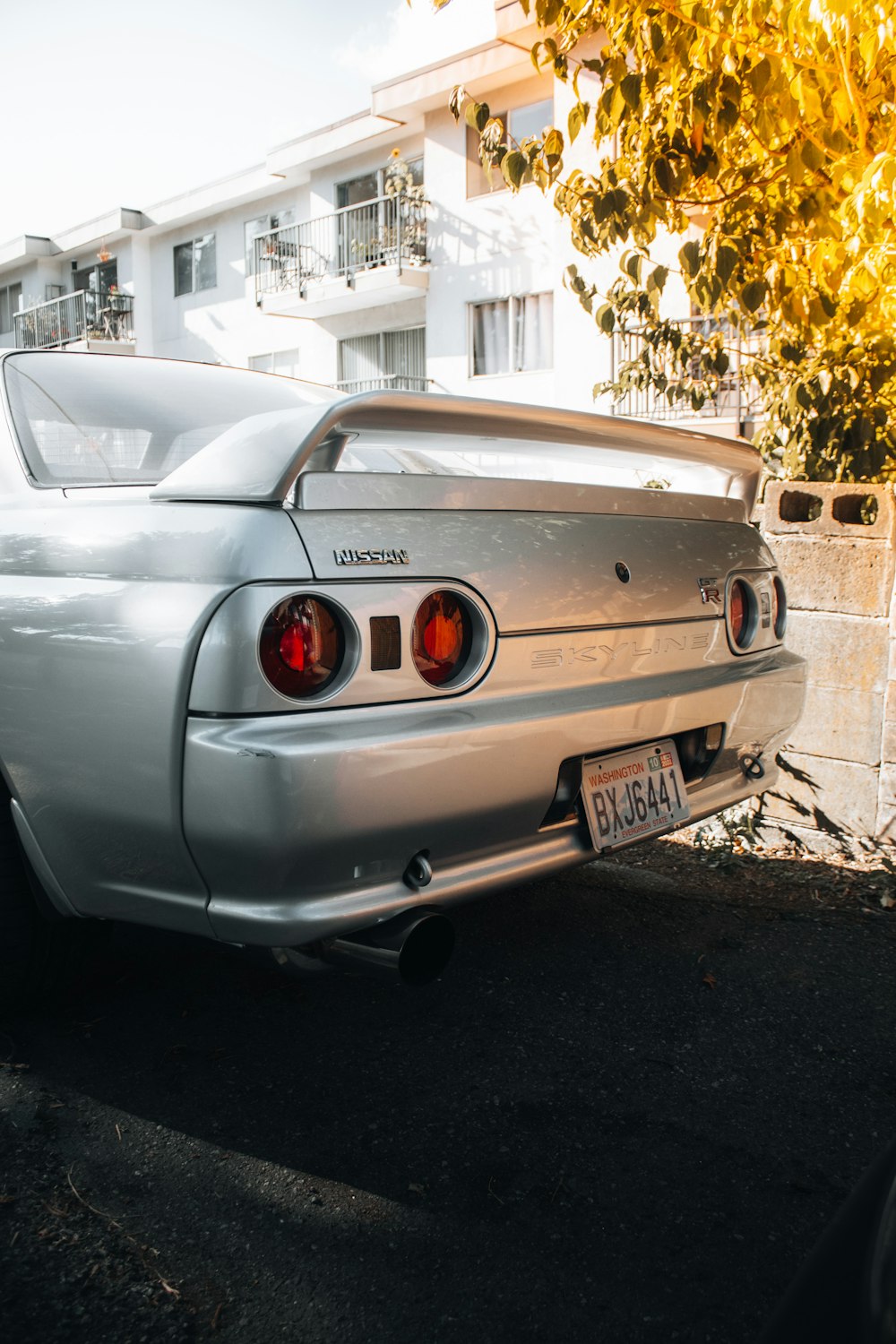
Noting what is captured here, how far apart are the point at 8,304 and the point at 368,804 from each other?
115 ft

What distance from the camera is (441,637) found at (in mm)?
2049

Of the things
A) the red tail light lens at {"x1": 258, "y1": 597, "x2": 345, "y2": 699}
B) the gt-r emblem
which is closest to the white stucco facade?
the gt-r emblem

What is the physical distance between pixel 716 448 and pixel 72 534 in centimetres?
163

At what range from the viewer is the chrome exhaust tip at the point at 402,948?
193 centimetres

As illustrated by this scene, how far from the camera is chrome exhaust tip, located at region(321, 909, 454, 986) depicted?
1.93 m

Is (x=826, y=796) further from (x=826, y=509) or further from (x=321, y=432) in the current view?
(x=321, y=432)

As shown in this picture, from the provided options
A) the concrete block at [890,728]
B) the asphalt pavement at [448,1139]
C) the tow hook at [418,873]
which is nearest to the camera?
the asphalt pavement at [448,1139]

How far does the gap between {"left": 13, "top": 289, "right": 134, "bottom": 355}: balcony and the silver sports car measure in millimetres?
25143

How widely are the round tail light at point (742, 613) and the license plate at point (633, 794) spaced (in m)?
0.42

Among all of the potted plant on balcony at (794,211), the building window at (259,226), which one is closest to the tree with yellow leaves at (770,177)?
the potted plant on balcony at (794,211)

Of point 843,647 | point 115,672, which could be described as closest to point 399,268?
point 843,647

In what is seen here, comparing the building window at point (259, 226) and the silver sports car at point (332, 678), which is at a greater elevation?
the building window at point (259, 226)

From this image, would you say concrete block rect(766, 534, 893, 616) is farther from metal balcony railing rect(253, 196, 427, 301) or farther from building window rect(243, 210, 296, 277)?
building window rect(243, 210, 296, 277)

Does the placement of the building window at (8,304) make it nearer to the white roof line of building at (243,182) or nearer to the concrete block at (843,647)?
the white roof line of building at (243,182)
